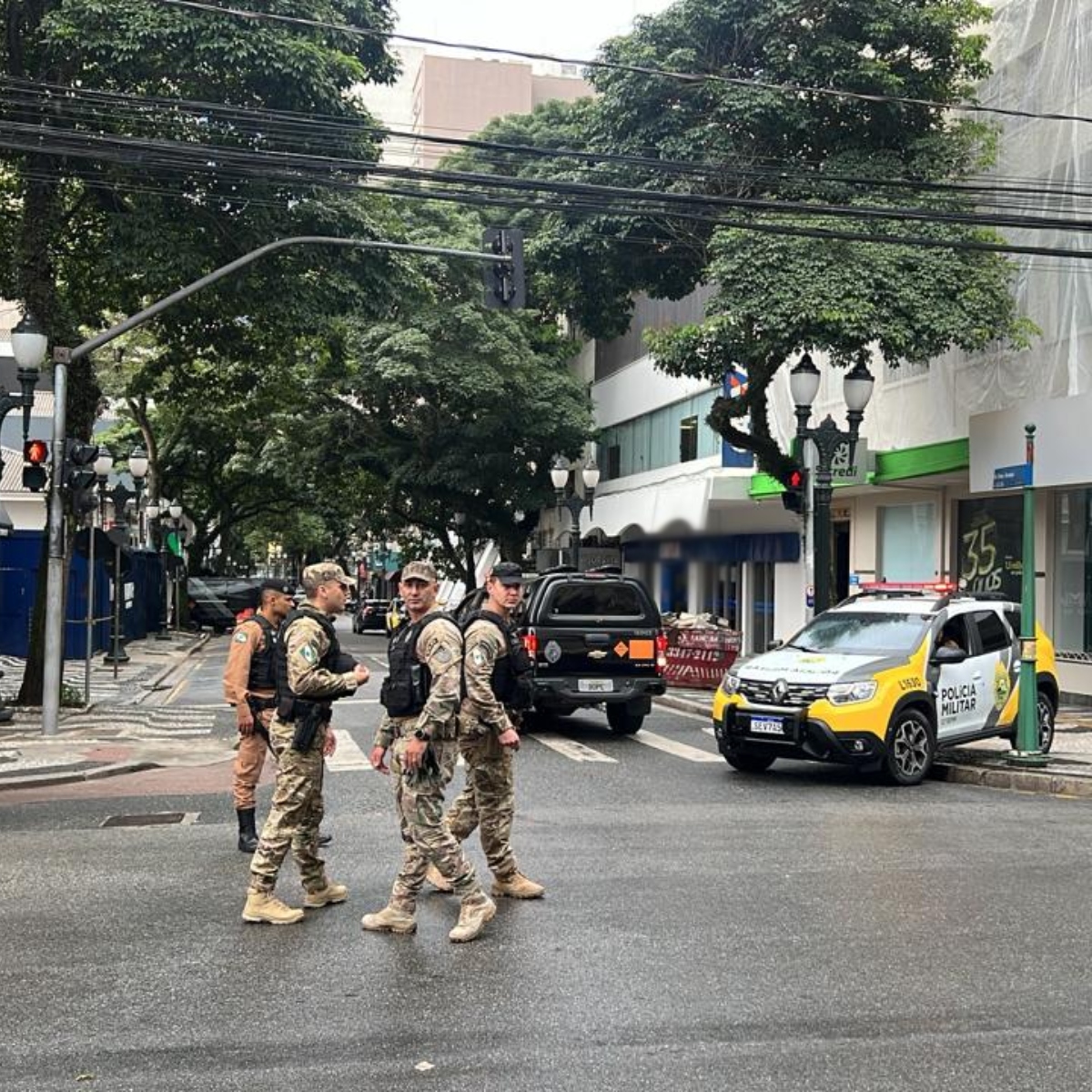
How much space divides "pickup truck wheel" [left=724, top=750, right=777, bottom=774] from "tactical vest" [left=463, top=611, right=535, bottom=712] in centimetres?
588

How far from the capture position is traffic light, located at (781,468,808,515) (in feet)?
60.3

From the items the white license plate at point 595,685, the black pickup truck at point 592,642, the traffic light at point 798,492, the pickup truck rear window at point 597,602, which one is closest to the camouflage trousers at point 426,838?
the black pickup truck at point 592,642

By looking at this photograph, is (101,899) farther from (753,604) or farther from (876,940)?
(753,604)

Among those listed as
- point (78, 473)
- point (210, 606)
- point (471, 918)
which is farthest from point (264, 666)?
point (210, 606)

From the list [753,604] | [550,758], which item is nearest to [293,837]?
[550,758]

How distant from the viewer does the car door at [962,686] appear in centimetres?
1263

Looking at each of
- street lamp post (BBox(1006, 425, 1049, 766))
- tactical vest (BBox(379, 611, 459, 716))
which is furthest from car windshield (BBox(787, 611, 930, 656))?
tactical vest (BBox(379, 611, 459, 716))

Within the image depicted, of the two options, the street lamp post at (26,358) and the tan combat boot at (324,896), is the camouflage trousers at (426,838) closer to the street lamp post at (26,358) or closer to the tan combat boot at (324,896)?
the tan combat boot at (324,896)

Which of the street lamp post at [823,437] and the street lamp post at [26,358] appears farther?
the street lamp post at [823,437]

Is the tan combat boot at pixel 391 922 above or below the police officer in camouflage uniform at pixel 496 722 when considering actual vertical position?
below

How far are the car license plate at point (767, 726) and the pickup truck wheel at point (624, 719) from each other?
408cm

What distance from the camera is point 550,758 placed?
45.3 ft

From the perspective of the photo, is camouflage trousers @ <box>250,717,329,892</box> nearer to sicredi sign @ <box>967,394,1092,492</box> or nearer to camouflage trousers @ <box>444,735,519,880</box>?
camouflage trousers @ <box>444,735,519,880</box>

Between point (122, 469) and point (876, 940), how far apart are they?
4829 centimetres
